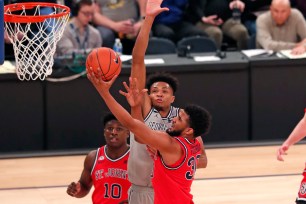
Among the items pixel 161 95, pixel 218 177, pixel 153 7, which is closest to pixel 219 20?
pixel 218 177

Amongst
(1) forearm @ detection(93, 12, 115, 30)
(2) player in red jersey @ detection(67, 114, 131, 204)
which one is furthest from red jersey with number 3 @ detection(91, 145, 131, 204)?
(1) forearm @ detection(93, 12, 115, 30)

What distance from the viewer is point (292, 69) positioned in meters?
10.0

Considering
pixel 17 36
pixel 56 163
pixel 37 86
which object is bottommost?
pixel 56 163

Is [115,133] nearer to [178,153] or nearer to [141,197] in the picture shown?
[141,197]

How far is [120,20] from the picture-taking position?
11.1 m

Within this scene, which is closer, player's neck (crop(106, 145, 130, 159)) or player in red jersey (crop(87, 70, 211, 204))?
player in red jersey (crop(87, 70, 211, 204))

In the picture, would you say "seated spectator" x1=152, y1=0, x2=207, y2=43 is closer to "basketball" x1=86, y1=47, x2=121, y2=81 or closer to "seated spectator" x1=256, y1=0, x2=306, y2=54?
"seated spectator" x1=256, y1=0, x2=306, y2=54

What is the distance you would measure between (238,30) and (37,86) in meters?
2.97

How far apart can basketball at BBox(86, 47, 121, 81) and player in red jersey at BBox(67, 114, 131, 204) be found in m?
1.14

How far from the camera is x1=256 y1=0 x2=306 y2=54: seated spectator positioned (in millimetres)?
10586

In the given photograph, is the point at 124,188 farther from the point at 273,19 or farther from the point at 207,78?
the point at 273,19

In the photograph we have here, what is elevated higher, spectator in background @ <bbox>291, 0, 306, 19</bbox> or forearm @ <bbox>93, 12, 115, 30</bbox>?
spectator in background @ <bbox>291, 0, 306, 19</bbox>

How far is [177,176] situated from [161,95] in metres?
0.87

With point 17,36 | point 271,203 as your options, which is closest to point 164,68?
point 271,203
